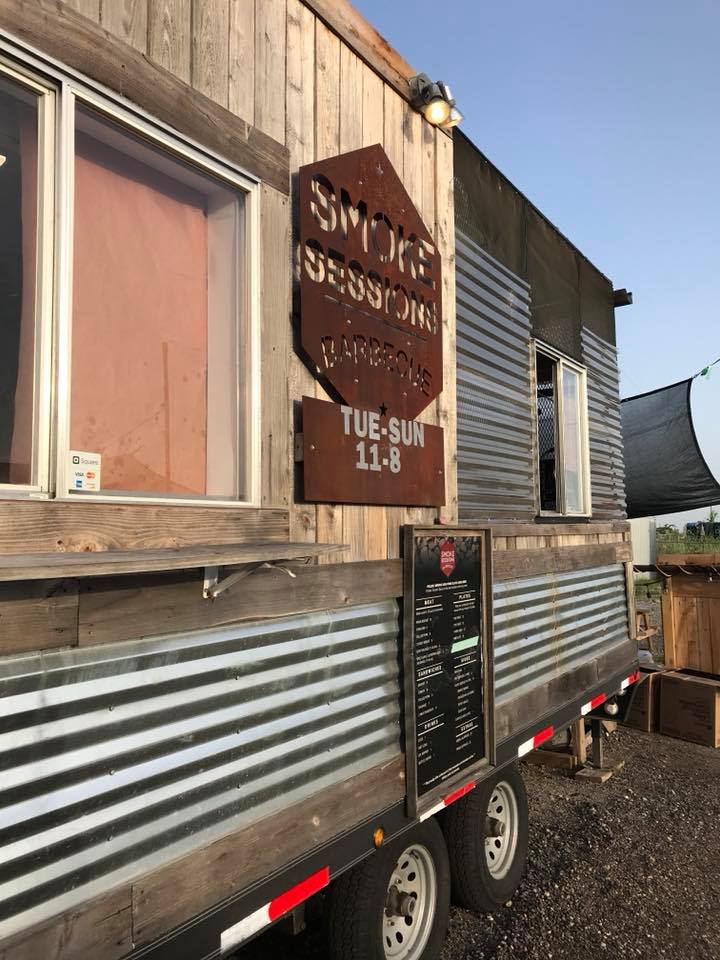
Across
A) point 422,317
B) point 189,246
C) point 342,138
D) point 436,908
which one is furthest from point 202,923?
point 342,138

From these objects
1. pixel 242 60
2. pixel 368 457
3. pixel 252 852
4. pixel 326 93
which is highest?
pixel 326 93

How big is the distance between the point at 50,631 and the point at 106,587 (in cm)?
19

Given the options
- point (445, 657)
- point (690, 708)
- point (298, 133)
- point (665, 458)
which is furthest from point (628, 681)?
point (665, 458)

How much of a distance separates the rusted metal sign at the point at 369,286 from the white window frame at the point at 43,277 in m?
1.04

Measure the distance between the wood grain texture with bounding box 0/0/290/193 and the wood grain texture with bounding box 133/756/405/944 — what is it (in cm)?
239

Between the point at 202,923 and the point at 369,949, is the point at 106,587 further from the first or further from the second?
the point at 369,949

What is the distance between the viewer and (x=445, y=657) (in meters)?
3.41

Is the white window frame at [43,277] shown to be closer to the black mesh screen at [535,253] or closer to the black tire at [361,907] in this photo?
the black tire at [361,907]

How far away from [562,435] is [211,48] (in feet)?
14.1

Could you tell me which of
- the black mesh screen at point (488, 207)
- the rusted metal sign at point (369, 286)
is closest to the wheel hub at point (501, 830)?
the rusted metal sign at point (369, 286)

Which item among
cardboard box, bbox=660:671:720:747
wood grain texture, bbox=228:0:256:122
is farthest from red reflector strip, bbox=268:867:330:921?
cardboard box, bbox=660:671:720:747

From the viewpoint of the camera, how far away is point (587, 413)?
6.22 meters

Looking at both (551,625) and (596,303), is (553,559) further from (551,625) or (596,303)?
(596,303)

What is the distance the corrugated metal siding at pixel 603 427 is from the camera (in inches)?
248
